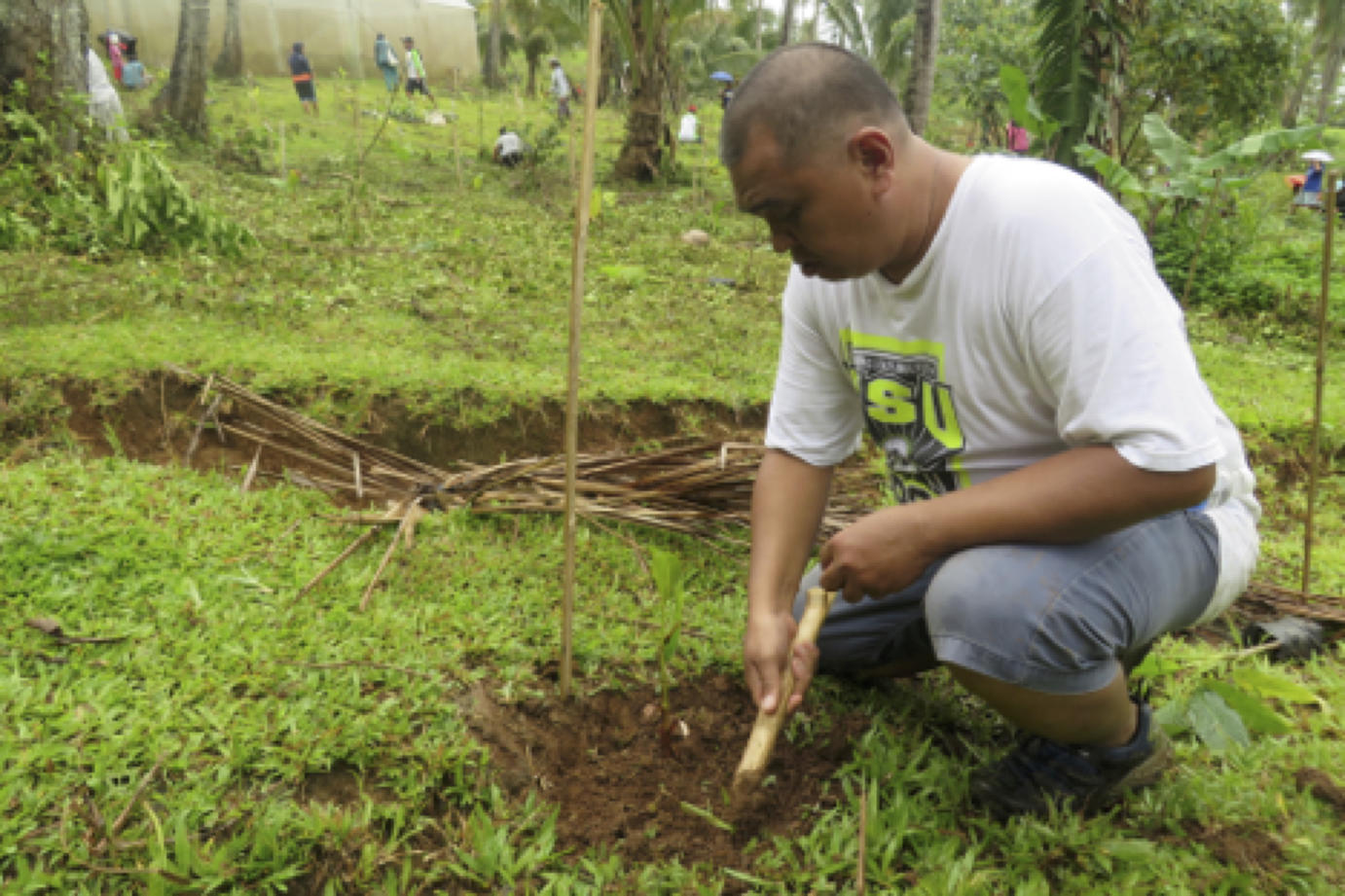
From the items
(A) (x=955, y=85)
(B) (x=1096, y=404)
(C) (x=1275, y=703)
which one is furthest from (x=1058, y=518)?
(A) (x=955, y=85)

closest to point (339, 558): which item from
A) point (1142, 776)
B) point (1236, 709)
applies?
point (1142, 776)

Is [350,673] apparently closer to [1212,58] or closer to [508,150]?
[1212,58]

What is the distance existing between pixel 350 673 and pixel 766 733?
91 cm

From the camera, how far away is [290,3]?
71.4 ft

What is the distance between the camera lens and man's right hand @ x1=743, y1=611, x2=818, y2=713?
65.7 inches

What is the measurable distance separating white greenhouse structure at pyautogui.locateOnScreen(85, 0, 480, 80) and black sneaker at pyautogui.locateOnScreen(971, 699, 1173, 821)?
21.3 m

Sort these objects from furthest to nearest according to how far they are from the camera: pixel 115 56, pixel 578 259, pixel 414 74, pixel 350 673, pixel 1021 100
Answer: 1. pixel 414 74
2. pixel 115 56
3. pixel 1021 100
4. pixel 350 673
5. pixel 578 259

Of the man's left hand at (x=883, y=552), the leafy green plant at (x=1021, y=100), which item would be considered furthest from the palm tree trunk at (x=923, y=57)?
the man's left hand at (x=883, y=552)

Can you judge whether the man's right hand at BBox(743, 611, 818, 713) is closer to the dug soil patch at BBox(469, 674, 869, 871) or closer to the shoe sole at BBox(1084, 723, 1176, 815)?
the dug soil patch at BBox(469, 674, 869, 871)

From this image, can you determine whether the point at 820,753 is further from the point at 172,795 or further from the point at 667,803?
the point at 172,795

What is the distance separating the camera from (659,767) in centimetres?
182

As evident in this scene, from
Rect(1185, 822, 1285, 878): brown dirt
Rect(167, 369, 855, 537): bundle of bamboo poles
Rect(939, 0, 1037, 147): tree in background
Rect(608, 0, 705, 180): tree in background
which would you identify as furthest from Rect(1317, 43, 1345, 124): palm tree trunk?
Rect(1185, 822, 1285, 878): brown dirt

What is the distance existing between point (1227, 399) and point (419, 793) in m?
4.44

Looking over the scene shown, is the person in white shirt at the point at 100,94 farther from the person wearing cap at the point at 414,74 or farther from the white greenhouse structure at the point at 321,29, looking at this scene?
the white greenhouse structure at the point at 321,29
